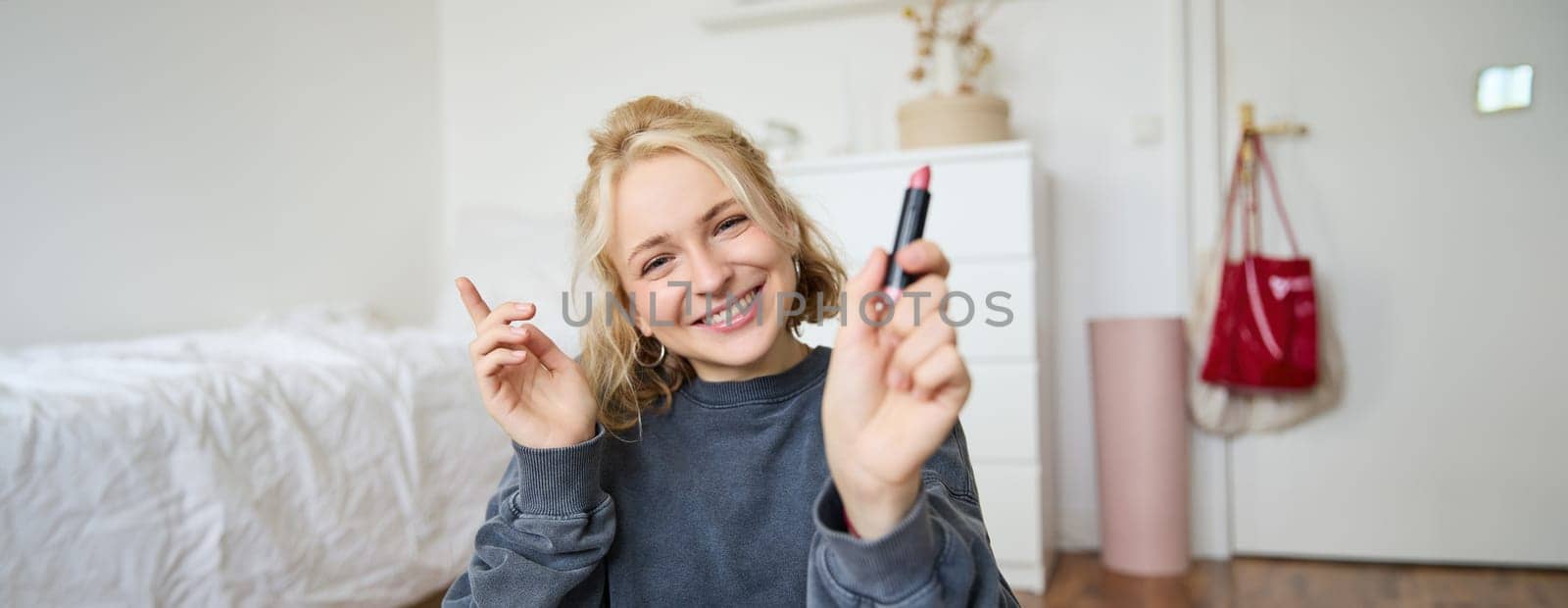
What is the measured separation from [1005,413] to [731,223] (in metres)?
1.41

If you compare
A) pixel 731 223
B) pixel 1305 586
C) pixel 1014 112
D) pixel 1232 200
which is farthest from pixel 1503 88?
pixel 731 223

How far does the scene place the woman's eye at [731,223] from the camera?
941 mm

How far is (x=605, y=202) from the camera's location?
0.96m

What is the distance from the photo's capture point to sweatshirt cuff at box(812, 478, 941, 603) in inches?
24.3

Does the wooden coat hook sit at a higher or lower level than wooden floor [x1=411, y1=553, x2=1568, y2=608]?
higher

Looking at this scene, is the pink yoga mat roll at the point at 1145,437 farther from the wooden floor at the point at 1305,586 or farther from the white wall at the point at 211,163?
the white wall at the point at 211,163

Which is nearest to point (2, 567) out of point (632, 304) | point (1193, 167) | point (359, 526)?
point (359, 526)

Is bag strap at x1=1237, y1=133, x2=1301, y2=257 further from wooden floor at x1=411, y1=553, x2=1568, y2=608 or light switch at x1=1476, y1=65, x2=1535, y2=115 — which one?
wooden floor at x1=411, y1=553, x2=1568, y2=608

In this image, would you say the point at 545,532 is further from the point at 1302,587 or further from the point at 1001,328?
the point at 1302,587

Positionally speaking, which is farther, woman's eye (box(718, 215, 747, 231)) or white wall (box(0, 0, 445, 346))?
white wall (box(0, 0, 445, 346))

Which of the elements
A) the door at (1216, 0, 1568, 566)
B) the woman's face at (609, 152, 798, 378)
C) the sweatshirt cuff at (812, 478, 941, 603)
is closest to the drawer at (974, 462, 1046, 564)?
the door at (1216, 0, 1568, 566)

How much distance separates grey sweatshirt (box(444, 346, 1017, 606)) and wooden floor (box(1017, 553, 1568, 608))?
1.38m

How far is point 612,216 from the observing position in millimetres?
966

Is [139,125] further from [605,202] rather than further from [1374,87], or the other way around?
[1374,87]
